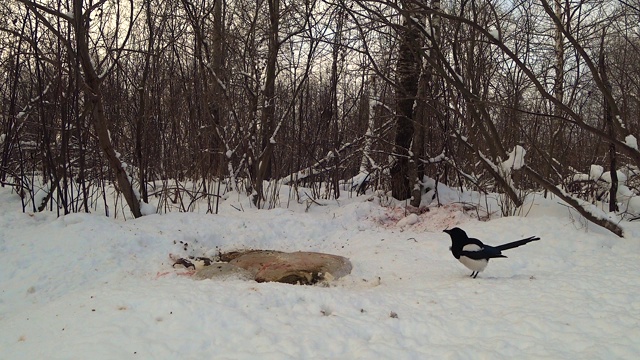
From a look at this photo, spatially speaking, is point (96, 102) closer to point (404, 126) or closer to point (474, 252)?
point (474, 252)

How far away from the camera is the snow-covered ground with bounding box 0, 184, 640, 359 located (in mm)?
2773

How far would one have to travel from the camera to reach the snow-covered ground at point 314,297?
277 centimetres

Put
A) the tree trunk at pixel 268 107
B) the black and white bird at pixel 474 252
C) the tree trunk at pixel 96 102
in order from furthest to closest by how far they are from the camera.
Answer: the tree trunk at pixel 268 107
the tree trunk at pixel 96 102
the black and white bird at pixel 474 252

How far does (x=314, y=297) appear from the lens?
3631mm

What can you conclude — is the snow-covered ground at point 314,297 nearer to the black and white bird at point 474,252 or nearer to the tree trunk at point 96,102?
the black and white bird at point 474,252

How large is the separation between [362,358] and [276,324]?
0.72 m

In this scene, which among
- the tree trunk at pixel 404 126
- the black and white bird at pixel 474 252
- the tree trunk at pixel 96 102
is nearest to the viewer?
the black and white bird at pixel 474 252

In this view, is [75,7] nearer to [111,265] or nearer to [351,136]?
[111,265]

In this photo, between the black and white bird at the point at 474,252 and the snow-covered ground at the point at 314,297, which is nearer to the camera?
the snow-covered ground at the point at 314,297

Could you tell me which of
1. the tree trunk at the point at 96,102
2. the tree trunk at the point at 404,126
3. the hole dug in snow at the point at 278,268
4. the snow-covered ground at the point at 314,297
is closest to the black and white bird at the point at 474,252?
the snow-covered ground at the point at 314,297

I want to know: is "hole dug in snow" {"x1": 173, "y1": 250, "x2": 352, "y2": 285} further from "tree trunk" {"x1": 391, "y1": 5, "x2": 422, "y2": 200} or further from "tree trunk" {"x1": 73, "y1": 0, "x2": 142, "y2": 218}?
"tree trunk" {"x1": 391, "y1": 5, "x2": 422, "y2": 200}

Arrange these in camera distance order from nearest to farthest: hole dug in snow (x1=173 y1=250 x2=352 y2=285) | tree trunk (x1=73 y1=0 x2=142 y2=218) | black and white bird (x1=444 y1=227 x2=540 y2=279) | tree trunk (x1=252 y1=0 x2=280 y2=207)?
black and white bird (x1=444 y1=227 x2=540 y2=279)
hole dug in snow (x1=173 y1=250 x2=352 y2=285)
tree trunk (x1=73 y1=0 x2=142 y2=218)
tree trunk (x1=252 y1=0 x2=280 y2=207)

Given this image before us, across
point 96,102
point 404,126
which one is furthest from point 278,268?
point 404,126

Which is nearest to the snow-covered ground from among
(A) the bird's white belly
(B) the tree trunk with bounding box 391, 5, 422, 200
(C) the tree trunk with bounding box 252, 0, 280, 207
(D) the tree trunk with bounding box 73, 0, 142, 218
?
(A) the bird's white belly
